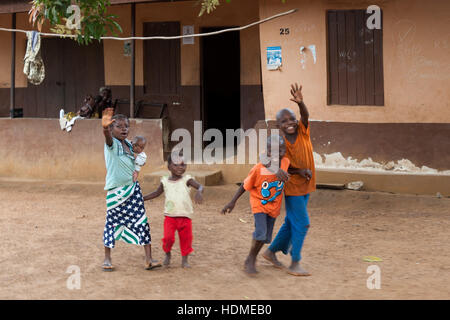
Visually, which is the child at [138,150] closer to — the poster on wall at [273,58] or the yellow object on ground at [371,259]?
the yellow object on ground at [371,259]

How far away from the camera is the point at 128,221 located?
6020 millimetres

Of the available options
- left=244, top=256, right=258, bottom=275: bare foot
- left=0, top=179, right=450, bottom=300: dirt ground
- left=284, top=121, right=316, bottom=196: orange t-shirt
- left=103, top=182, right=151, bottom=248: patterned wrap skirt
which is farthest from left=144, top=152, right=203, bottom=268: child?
left=284, top=121, right=316, bottom=196: orange t-shirt

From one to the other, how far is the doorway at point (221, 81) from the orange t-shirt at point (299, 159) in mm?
7242

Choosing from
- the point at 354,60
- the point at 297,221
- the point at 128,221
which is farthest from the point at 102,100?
the point at 297,221

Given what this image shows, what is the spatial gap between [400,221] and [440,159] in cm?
149

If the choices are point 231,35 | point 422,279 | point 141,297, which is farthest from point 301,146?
point 231,35

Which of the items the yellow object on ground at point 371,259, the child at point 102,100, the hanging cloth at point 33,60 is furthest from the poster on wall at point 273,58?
the yellow object on ground at point 371,259

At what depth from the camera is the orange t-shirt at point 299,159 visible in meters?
5.71

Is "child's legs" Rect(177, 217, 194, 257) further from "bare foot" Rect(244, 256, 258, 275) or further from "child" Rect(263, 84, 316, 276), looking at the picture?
"child" Rect(263, 84, 316, 276)

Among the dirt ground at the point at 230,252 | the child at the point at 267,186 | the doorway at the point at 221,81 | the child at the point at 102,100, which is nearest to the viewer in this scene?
the dirt ground at the point at 230,252

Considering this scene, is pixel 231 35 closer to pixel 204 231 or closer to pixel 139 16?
pixel 139 16

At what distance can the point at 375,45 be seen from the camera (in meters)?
9.46

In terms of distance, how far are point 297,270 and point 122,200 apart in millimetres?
1656

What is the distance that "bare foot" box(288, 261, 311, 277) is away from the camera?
5.74 meters
